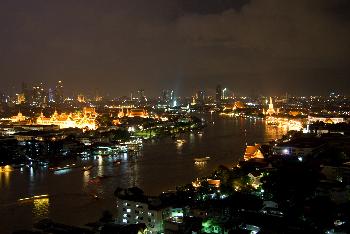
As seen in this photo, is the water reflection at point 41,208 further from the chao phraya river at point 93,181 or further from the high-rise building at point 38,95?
the high-rise building at point 38,95

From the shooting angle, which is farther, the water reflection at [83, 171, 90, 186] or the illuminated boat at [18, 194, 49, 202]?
the water reflection at [83, 171, 90, 186]

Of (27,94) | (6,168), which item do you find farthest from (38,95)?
(6,168)

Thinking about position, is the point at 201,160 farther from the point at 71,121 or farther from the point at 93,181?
the point at 71,121

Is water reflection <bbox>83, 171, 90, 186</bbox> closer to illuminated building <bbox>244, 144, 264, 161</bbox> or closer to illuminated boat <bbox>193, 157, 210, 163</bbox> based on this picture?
illuminated boat <bbox>193, 157, 210, 163</bbox>

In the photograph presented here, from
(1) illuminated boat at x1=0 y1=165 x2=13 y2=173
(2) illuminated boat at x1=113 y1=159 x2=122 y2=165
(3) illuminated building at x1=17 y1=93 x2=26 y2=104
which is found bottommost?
(1) illuminated boat at x1=0 y1=165 x2=13 y2=173

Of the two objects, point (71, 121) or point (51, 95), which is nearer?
point (71, 121)

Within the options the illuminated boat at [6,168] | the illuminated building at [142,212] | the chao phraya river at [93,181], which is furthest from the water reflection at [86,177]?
the illuminated building at [142,212]

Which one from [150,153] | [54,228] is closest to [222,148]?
[150,153]

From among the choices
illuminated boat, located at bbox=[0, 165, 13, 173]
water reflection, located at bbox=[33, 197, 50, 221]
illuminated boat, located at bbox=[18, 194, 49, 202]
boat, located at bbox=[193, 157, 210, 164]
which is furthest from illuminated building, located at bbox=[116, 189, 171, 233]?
illuminated boat, located at bbox=[0, 165, 13, 173]

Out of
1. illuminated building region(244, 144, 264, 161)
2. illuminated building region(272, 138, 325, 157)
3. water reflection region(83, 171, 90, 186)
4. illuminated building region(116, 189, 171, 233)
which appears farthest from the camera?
illuminated building region(272, 138, 325, 157)
